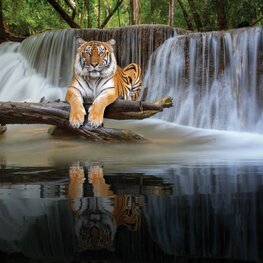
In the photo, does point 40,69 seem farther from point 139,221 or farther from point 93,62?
point 139,221

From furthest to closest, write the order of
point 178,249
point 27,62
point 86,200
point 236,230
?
1. point 27,62
2. point 86,200
3. point 236,230
4. point 178,249

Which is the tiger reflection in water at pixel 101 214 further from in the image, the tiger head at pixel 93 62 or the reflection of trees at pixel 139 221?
the tiger head at pixel 93 62

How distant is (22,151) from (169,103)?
2.07m

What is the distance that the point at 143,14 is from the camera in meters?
26.8

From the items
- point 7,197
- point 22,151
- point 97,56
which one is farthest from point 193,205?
point 97,56

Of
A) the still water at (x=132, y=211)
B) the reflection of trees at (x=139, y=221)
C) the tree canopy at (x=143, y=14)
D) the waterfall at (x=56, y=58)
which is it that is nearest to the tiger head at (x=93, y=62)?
the still water at (x=132, y=211)

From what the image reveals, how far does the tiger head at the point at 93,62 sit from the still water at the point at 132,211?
2506mm

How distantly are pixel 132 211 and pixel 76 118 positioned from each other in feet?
13.5

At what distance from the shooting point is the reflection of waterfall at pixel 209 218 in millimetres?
1419

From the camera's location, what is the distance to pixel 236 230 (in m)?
1.65

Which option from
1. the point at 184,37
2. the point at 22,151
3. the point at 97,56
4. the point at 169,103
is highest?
the point at 184,37

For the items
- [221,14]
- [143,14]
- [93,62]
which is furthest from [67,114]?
[143,14]

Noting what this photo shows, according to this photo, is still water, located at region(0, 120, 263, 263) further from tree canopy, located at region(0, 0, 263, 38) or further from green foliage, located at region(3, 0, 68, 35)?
green foliage, located at region(3, 0, 68, 35)

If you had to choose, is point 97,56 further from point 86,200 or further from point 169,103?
point 86,200
